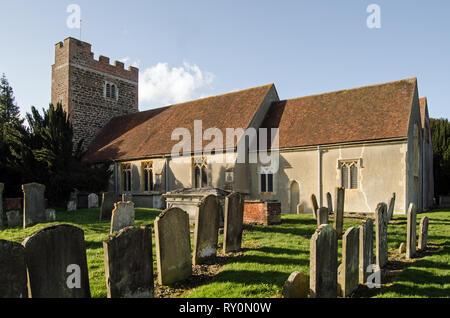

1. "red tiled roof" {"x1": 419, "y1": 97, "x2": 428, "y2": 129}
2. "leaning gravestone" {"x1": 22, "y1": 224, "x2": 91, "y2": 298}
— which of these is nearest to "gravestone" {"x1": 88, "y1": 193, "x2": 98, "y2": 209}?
"leaning gravestone" {"x1": 22, "y1": 224, "x2": 91, "y2": 298}

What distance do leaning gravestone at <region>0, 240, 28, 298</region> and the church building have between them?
10540 mm

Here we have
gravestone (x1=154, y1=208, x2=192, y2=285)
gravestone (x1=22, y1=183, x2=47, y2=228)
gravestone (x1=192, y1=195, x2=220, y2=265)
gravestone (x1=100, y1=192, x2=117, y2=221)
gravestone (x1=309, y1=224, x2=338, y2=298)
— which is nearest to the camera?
gravestone (x1=309, y1=224, x2=338, y2=298)

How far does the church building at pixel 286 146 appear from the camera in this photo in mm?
15625

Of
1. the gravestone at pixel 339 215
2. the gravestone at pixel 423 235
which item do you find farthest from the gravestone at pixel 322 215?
the gravestone at pixel 423 235

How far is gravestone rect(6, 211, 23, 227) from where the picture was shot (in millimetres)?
12593

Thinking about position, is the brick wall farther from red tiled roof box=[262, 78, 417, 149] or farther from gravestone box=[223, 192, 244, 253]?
red tiled roof box=[262, 78, 417, 149]

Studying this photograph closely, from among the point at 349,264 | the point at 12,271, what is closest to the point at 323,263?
the point at 349,264

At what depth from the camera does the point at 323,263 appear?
4711 mm

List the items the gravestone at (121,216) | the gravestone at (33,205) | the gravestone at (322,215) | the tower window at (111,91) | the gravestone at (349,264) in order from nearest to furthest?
the gravestone at (349,264) → the gravestone at (322,215) → the gravestone at (121,216) → the gravestone at (33,205) → the tower window at (111,91)

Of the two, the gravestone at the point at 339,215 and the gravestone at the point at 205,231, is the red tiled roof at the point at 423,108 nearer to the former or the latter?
the gravestone at the point at 339,215

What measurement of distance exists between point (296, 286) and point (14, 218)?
12.1 meters

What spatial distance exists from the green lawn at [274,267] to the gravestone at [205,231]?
390mm

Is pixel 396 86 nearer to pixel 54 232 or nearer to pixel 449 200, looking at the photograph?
pixel 449 200

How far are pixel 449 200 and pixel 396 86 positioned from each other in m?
13.7
